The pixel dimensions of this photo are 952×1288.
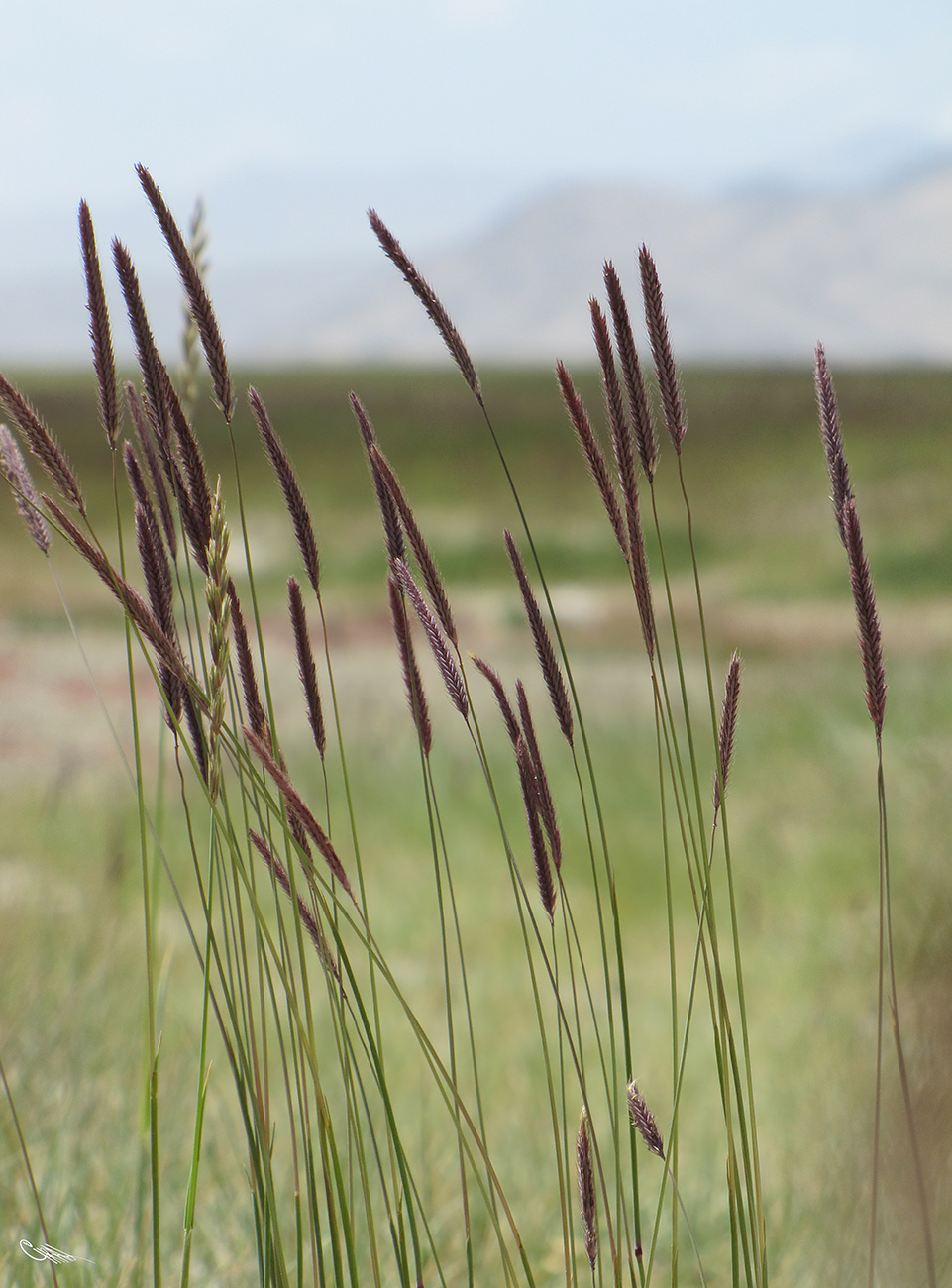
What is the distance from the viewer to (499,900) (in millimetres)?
1887

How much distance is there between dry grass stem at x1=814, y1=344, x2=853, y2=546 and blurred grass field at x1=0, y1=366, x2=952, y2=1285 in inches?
16.4

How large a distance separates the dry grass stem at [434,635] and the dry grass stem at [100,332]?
0.37 ft

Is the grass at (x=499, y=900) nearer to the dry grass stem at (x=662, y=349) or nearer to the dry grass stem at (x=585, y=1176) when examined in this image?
the dry grass stem at (x=585, y=1176)

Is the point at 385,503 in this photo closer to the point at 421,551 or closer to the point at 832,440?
the point at 421,551

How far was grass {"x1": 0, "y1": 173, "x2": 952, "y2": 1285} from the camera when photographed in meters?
0.70

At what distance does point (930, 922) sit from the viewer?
42.3 inches

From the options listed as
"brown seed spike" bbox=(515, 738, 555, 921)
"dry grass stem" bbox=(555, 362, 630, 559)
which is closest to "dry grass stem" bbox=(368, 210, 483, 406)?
"dry grass stem" bbox=(555, 362, 630, 559)

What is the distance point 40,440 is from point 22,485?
7cm

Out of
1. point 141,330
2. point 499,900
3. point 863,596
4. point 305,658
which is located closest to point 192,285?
point 141,330

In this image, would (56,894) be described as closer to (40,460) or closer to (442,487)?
(40,460)

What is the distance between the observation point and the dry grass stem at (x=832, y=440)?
0.35 meters

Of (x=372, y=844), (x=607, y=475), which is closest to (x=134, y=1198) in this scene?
(x=607, y=475)

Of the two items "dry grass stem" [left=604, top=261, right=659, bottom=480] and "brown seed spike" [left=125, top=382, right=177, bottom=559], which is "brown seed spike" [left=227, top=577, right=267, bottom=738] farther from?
"dry grass stem" [left=604, top=261, right=659, bottom=480]

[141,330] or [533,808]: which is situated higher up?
[141,330]
